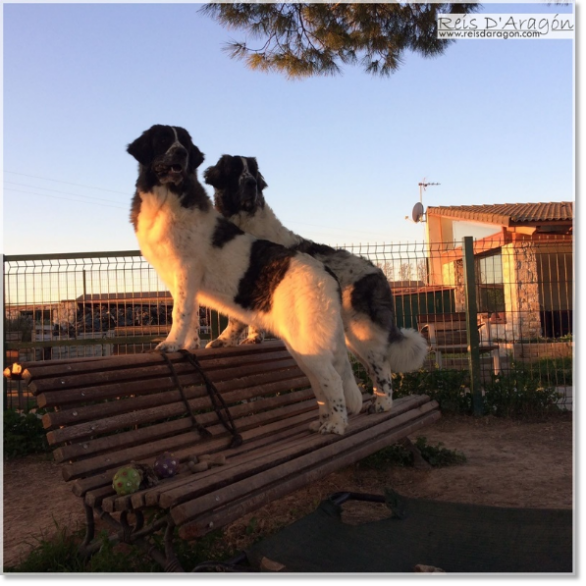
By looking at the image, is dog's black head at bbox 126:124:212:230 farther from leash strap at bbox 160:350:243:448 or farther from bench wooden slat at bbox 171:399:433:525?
bench wooden slat at bbox 171:399:433:525

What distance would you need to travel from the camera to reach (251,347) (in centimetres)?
446

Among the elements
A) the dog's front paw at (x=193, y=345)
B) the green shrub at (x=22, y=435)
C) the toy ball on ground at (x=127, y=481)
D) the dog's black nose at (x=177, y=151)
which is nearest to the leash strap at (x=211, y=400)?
the dog's front paw at (x=193, y=345)

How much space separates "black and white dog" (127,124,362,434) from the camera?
12.2 ft

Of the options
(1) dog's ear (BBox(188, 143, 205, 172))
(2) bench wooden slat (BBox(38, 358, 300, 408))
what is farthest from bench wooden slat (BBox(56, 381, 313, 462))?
(1) dog's ear (BBox(188, 143, 205, 172))

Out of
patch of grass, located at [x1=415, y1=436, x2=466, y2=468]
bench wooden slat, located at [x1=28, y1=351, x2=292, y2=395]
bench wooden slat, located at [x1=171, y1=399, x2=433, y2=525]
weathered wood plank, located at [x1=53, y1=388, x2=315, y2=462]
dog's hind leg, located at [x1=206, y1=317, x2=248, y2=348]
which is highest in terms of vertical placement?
dog's hind leg, located at [x1=206, y1=317, x2=248, y2=348]

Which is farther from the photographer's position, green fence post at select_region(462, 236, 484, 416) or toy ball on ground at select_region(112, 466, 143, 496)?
green fence post at select_region(462, 236, 484, 416)

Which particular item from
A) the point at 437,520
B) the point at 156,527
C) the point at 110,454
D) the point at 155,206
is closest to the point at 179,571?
the point at 156,527

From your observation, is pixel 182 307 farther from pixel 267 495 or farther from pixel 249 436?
pixel 267 495

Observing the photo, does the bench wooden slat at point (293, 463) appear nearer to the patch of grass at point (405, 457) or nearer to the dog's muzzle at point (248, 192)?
the patch of grass at point (405, 457)

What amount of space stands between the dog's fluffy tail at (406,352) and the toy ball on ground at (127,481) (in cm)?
259

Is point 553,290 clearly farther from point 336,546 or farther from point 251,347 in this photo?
point 336,546

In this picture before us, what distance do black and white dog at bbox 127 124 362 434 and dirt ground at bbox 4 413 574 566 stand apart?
808 millimetres

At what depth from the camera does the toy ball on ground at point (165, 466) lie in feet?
9.32

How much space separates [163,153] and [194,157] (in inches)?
10.5
